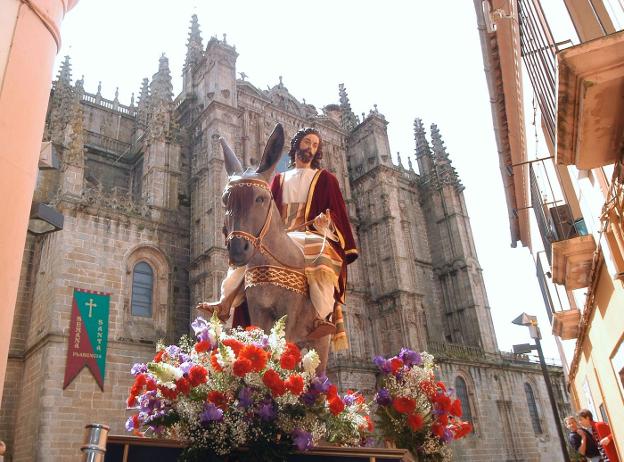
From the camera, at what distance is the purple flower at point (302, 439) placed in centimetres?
324

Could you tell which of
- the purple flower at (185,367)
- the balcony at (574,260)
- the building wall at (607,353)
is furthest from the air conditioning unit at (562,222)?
the purple flower at (185,367)

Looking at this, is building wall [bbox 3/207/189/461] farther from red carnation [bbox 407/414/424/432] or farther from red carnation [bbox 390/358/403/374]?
red carnation [bbox 407/414/424/432]

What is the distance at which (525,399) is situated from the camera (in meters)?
29.1

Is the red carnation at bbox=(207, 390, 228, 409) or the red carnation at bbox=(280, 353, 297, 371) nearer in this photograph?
the red carnation at bbox=(207, 390, 228, 409)

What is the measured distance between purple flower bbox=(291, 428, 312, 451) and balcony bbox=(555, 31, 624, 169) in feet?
10.6

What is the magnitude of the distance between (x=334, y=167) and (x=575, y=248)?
2349cm

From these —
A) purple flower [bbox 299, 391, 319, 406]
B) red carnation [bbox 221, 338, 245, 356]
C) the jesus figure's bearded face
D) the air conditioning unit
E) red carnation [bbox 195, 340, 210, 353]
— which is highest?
the air conditioning unit

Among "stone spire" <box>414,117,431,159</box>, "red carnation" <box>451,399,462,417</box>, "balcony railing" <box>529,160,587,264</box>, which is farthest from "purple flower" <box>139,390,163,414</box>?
"stone spire" <box>414,117,431,159</box>

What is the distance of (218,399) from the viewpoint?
10.9ft

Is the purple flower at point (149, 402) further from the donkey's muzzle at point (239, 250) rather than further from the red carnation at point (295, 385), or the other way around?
the donkey's muzzle at point (239, 250)

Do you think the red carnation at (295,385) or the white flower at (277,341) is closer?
the red carnation at (295,385)

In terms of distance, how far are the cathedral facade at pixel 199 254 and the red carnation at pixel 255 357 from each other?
15.3m

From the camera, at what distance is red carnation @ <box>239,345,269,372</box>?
3.38 meters

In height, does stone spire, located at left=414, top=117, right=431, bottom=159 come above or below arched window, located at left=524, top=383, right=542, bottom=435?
above
